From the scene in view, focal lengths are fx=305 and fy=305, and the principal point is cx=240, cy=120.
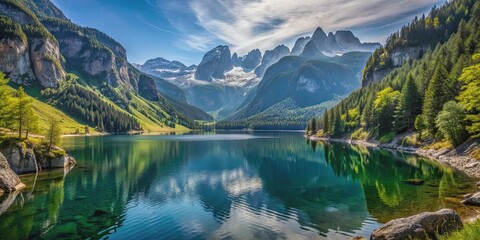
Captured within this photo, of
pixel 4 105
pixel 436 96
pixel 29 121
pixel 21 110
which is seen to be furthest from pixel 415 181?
pixel 4 105

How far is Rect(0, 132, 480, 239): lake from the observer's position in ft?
100

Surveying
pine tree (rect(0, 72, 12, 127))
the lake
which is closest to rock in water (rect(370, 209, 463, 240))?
the lake

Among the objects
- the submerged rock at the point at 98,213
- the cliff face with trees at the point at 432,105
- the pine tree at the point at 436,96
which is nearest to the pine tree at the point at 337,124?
the cliff face with trees at the point at 432,105

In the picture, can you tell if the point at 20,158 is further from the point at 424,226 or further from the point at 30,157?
the point at 424,226

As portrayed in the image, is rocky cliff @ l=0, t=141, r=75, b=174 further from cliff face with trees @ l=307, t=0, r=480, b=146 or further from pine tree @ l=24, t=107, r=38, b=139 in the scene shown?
cliff face with trees @ l=307, t=0, r=480, b=146

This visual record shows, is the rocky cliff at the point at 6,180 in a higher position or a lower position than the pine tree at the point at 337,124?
lower

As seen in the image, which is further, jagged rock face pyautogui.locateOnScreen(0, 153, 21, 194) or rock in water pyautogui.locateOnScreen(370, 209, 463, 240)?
jagged rock face pyautogui.locateOnScreen(0, 153, 21, 194)

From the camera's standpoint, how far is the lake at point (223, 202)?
100 feet

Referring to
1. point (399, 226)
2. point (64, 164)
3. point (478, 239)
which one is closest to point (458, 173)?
point (399, 226)

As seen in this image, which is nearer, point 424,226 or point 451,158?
point 424,226

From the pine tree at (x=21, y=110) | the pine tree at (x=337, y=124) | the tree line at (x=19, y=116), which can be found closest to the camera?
the tree line at (x=19, y=116)

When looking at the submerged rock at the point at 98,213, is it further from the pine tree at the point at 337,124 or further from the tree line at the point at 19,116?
the pine tree at the point at 337,124

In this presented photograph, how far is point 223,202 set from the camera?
43.6 metres

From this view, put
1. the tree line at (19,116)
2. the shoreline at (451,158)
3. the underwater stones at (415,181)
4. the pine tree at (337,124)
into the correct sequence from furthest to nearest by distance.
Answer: the pine tree at (337,124) < the tree line at (19,116) < the shoreline at (451,158) < the underwater stones at (415,181)
